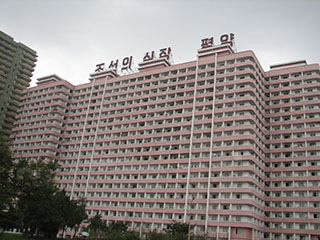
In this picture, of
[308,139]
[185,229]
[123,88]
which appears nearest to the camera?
[185,229]

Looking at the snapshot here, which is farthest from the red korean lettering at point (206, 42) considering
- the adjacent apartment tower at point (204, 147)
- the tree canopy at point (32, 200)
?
the tree canopy at point (32, 200)

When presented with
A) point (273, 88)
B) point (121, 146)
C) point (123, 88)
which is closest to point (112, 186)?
point (121, 146)

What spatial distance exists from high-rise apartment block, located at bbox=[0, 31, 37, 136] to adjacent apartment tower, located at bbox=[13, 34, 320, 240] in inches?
1208

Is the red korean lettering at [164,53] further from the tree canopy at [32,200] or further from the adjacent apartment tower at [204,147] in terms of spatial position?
the tree canopy at [32,200]

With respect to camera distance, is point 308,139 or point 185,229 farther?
point 308,139

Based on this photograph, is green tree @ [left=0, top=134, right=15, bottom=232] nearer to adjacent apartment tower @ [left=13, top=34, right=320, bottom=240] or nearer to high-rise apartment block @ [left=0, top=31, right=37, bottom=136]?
adjacent apartment tower @ [left=13, top=34, right=320, bottom=240]

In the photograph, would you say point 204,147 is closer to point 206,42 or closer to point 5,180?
point 206,42

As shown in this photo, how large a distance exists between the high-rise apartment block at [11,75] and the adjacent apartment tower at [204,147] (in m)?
30.7

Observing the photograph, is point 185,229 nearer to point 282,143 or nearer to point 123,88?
point 282,143

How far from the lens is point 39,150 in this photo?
10788 centimetres

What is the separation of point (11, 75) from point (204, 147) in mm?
90550

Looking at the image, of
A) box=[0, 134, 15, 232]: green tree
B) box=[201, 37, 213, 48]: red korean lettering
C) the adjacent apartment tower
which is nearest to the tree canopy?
box=[0, 134, 15, 232]: green tree

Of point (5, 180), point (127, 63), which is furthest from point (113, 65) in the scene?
point (5, 180)

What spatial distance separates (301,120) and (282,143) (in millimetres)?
6745
